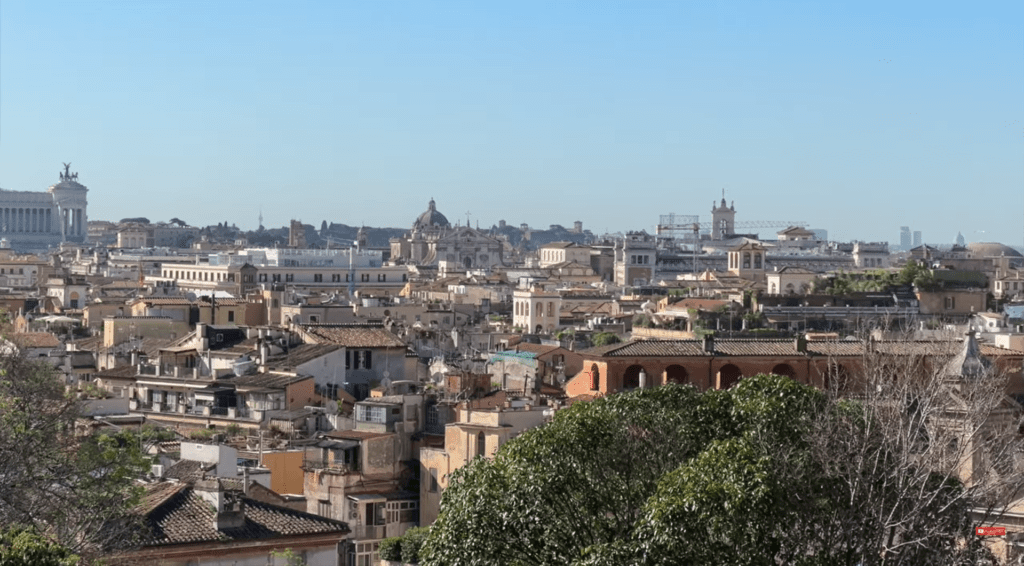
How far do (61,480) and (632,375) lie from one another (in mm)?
24944

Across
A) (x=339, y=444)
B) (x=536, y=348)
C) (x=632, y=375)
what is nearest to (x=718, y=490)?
(x=339, y=444)

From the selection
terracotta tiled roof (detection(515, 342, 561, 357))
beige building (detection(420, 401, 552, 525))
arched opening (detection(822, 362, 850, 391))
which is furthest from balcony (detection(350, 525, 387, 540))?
terracotta tiled roof (detection(515, 342, 561, 357))

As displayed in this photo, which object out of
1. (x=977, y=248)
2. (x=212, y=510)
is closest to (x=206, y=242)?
(x=977, y=248)

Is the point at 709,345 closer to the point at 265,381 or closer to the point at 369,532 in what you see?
the point at 265,381

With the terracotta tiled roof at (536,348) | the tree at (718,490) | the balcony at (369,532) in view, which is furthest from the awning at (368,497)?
the terracotta tiled roof at (536,348)

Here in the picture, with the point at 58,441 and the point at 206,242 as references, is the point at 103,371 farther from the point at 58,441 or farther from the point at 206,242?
the point at 206,242

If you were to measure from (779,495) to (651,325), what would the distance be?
50621 mm

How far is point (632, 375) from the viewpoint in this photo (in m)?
44.1

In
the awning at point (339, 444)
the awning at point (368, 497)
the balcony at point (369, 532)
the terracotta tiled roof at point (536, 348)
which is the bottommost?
the balcony at point (369, 532)

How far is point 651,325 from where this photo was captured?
228ft

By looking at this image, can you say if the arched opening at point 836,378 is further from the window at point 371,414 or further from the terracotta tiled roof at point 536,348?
the terracotta tiled roof at point 536,348

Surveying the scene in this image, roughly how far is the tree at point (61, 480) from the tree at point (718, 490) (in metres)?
2.77

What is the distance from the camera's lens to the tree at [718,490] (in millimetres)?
18375

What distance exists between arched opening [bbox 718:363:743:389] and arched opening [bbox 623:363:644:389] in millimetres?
1525
